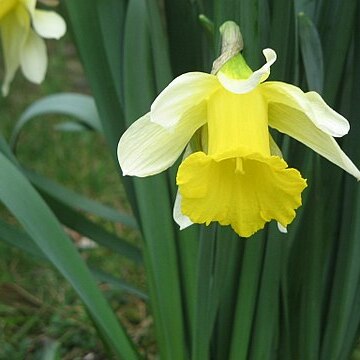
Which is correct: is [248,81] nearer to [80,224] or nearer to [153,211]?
[153,211]

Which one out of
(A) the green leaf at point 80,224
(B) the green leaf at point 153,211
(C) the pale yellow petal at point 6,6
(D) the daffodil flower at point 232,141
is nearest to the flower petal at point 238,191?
(D) the daffodil flower at point 232,141

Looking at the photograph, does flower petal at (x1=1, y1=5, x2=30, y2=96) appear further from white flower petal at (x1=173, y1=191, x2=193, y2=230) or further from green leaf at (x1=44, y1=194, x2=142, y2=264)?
white flower petal at (x1=173, y1=191, x2=193, y2=230)

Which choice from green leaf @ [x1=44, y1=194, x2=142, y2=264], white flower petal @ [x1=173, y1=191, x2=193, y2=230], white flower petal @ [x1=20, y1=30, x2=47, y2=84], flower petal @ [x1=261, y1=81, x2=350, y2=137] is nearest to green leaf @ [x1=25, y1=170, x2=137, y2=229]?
green leaf @ [x1=44, y1=194, x2=142, y2=264]

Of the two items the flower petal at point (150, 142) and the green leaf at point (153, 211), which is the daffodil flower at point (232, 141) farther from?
the green leaf at point (153, 211)

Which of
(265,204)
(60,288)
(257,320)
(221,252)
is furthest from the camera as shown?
(60,288)

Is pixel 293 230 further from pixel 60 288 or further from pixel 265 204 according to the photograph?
pixel 60 288

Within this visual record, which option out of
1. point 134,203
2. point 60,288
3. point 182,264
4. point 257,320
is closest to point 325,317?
point 257,320

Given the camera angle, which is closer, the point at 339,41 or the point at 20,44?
the point at 339,41
